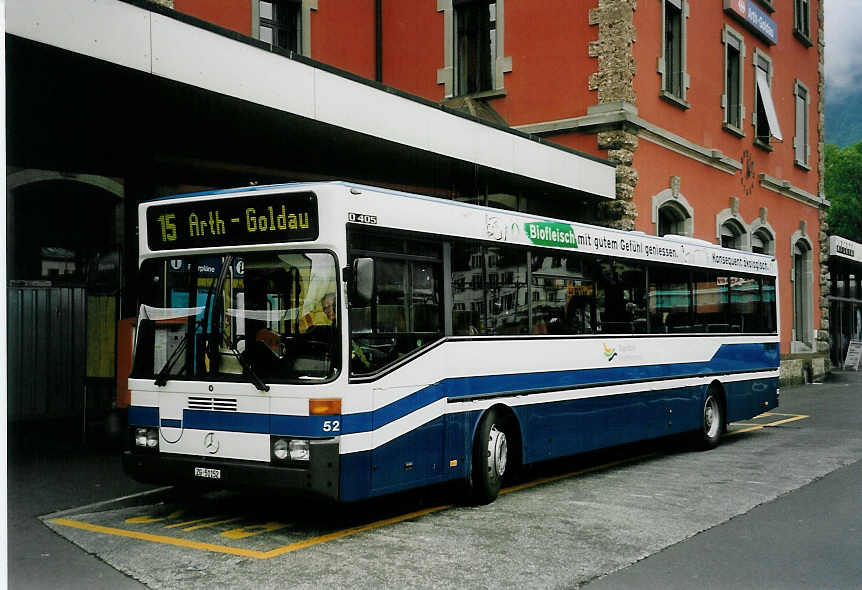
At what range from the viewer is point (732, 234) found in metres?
25.6

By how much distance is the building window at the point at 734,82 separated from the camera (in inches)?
988

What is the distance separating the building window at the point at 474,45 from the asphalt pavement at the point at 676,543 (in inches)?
448

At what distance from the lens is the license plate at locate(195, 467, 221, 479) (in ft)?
26.0

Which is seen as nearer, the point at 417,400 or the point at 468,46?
the point at 417,400

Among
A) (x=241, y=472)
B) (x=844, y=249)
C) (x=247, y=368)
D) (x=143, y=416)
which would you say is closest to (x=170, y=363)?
(x=143, y=416)

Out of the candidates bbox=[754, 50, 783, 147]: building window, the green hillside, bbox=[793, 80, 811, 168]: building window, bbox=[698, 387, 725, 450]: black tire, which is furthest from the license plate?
the green hillside

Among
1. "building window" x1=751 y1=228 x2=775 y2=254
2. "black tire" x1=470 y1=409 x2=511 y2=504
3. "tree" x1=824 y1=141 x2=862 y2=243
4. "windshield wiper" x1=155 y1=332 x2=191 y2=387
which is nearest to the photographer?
"windshield wiper" x1=155 y1=332 x2=191 y2=387

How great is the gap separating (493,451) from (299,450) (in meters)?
2.51

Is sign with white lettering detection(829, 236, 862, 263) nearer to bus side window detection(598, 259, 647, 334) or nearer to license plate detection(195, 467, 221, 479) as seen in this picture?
bus side window detection(598, 259, 647, 334)

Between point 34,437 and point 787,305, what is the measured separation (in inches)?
858

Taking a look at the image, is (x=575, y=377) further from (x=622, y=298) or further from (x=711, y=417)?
(x=711, y=417)

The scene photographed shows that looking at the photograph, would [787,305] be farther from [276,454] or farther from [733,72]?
[276,454]

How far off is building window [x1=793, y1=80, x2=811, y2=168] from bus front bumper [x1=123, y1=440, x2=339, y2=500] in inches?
998

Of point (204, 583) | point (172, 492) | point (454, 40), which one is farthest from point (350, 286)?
point (454, 40)
